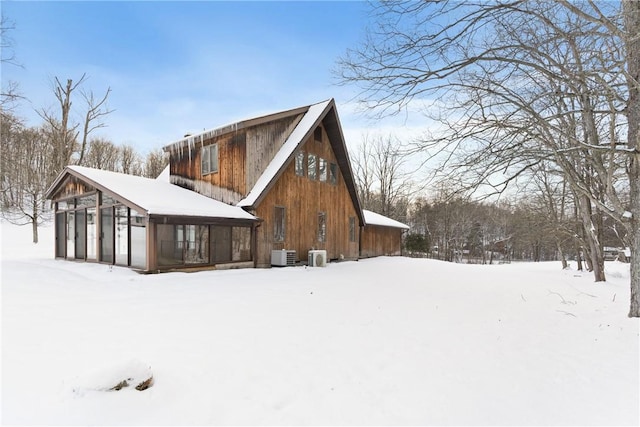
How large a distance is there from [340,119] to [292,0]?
702cm

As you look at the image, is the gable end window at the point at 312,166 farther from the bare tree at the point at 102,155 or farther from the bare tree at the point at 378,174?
the bare tree at the point at 102,155

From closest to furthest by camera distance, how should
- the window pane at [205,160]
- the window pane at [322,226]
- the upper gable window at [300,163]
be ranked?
the window pane at [205,160] < the upper gable window at [300,163] < the window pane at [322,226]

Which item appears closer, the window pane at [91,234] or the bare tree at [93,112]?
the window pane at [91,234]

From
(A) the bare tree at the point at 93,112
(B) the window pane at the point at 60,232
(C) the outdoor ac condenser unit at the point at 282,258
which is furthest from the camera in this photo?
(A) the bare tree at the point at 93,112

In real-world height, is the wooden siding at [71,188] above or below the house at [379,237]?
above

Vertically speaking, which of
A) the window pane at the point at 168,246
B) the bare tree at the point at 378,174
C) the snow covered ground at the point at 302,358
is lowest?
the snow covered ground at the point at 302,358

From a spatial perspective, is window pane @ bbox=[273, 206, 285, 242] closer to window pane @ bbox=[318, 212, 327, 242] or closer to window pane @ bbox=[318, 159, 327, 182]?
window pane @ bbox=[318, 212, 327, 242]

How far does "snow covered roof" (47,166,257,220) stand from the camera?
9375 mm

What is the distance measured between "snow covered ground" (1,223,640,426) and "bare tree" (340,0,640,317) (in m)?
2.79

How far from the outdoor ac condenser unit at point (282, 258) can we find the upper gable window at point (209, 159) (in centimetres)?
404

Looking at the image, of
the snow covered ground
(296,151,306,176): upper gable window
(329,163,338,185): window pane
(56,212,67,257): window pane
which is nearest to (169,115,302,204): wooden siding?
(296,151,306,176): upper gable window

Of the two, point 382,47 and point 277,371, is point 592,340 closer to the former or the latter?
point 277,371

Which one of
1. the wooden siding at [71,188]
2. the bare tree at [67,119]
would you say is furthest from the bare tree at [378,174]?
the wooden siding at [71,188]

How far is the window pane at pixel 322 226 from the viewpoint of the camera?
48.1 feet
